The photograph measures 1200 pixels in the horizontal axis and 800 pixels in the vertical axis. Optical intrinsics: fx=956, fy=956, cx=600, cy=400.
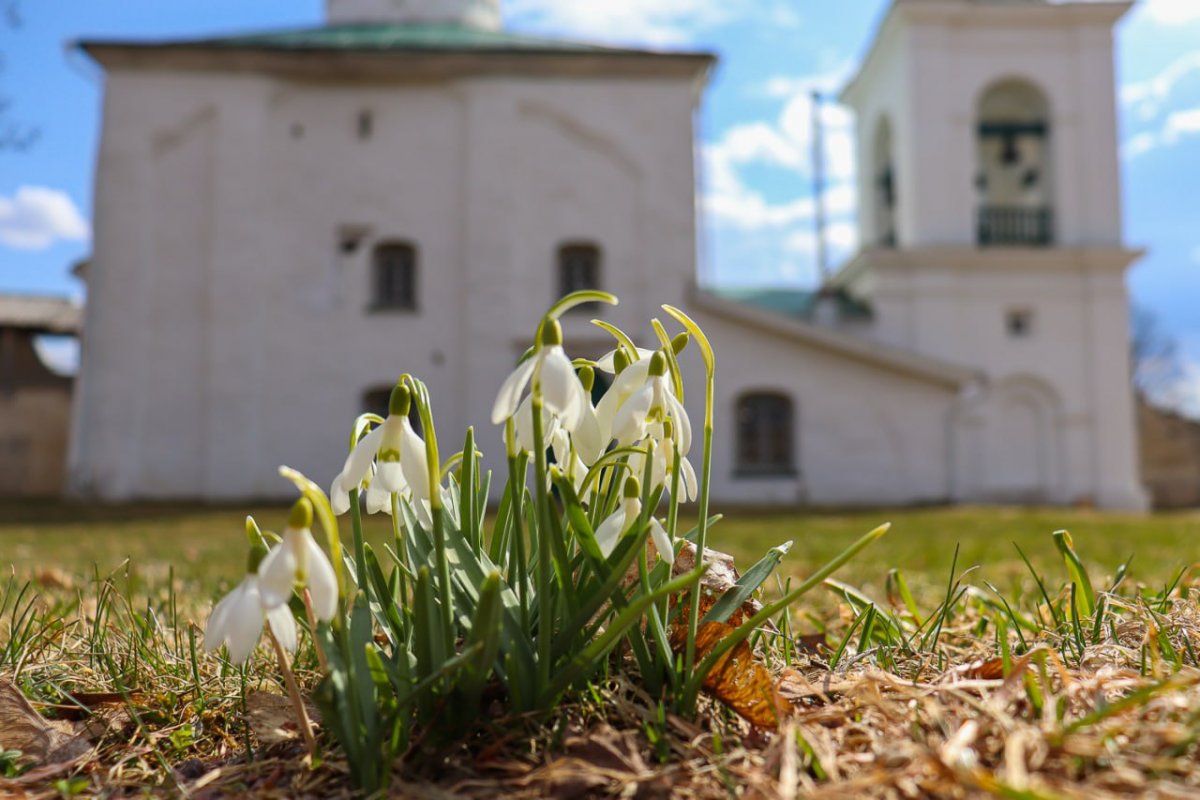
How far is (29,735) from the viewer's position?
1438mm

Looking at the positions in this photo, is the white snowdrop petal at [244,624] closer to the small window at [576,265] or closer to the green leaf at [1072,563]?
the green leaf at [1072,563]

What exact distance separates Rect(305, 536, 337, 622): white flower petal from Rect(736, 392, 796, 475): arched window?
16198 millimetres

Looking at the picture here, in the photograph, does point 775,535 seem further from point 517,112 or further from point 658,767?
point 517,112

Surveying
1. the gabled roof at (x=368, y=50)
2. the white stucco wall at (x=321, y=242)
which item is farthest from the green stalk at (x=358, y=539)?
the gabled roof at (x=368, y=50)

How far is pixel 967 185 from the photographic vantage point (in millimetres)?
18406

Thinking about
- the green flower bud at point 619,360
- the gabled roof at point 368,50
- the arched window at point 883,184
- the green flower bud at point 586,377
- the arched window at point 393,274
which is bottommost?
the green flower bud at point 586,377

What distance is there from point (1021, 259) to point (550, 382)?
1905 cm

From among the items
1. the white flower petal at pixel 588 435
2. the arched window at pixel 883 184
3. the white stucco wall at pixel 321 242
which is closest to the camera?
the white flower petal at pixel 588 435

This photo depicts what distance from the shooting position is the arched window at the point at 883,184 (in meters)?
20.9

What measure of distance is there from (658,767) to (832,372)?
53.2 feet

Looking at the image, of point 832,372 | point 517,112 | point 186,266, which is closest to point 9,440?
point 186,266

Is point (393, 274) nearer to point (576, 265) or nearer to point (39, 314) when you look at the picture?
point (576, 265)

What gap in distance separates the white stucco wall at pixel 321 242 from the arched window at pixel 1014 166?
6787mm

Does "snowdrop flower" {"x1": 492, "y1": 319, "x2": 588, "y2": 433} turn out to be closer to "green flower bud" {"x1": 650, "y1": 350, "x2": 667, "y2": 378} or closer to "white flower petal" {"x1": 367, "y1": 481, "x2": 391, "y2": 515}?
A: "green flower bud" {"x1": 650, "y1": 350, "x2": 667, "y2": 378}
